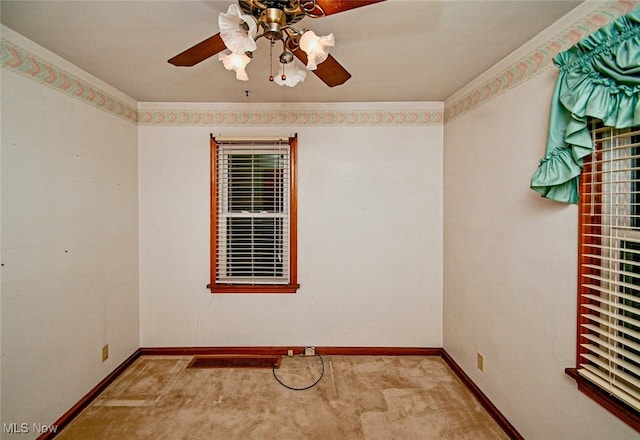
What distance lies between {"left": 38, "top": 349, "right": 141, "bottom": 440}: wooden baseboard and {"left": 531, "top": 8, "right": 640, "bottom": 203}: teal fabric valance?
316 cm

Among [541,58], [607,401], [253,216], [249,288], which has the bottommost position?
[607,401]

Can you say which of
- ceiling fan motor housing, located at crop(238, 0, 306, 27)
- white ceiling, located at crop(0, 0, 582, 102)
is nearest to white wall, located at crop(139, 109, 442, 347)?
white ceiling, located at crop(0, 0, 582, 102)

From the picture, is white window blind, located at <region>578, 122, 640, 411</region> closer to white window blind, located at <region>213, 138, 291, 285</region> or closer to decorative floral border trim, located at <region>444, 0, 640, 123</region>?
decorative floral border trim, located at <region>444, 0, 640, 123</region>

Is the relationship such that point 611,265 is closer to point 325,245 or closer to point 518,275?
point 518,275

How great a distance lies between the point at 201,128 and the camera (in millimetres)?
2842

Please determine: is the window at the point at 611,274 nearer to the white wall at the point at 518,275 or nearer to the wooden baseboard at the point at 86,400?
the white wall at the point at 518,275

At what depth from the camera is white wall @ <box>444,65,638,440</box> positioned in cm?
154

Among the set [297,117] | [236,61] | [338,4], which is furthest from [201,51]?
[297,117]

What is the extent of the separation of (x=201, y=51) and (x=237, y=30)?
33 cm

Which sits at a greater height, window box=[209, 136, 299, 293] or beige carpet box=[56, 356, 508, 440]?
window box=[209, 136, 299, 293]

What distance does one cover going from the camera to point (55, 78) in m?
1.94

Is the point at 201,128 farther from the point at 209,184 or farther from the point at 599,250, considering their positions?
the point at 599,250

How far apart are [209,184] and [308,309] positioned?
152 cm

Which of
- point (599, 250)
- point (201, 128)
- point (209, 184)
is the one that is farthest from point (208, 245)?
point (599, 250)
